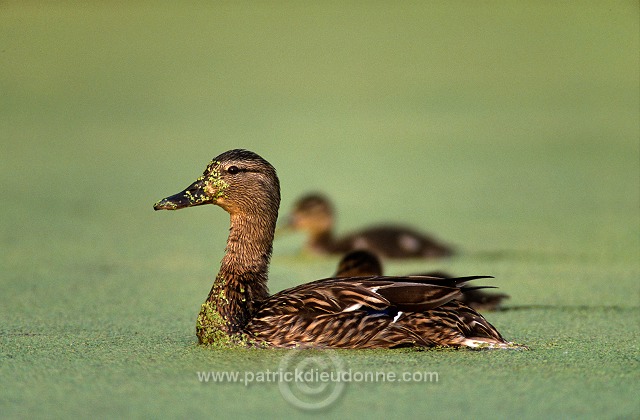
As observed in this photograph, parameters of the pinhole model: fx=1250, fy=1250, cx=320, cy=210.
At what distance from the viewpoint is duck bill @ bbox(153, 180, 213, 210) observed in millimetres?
4844

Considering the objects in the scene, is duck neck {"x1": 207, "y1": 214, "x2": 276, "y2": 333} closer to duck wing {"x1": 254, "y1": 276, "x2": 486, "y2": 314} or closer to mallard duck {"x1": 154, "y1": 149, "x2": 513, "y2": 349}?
mallard duck {"x1": 154, "y1": 149, "x2": 513, "y2": 349}

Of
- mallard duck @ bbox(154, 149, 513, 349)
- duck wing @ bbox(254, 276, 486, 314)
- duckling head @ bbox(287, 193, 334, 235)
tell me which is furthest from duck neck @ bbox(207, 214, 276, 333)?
duckling head @ bbox(287, 193, 334, 235)

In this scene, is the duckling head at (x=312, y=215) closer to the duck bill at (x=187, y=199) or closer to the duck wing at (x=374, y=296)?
the duck bill at (x=187, y=199)

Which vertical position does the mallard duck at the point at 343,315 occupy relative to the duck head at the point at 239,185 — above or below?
below

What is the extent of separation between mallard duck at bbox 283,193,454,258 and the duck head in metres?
2.30

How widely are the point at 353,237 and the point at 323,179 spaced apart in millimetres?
2016

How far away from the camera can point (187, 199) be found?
4.88m

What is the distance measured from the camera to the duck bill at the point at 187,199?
15.9 feet

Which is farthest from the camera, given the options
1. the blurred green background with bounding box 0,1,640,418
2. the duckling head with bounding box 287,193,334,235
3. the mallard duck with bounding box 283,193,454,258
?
the duckling head with bounding box 287,193,334,235

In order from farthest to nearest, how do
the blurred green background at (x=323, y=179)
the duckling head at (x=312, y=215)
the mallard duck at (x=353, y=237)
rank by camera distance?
the duckling head at (x=312, y=215) → the mallard duck at (x=353, y=237) → the blurred green background at (x=323, y=179)

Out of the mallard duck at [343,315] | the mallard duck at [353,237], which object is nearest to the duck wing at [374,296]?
the mallard duck at [343,315]

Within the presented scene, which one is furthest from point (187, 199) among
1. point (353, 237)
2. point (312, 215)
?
point (312, 215)

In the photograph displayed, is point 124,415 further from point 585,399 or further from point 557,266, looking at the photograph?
point 557,266

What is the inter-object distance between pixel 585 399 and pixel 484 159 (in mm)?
6902
